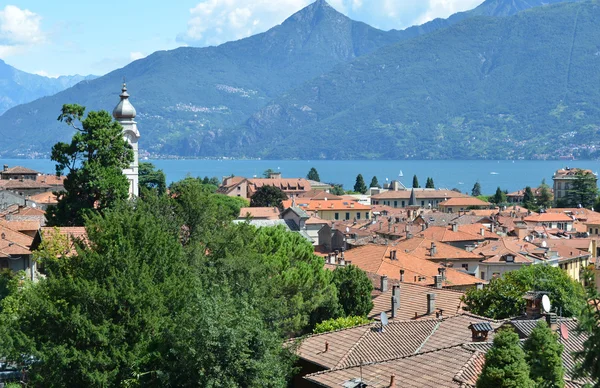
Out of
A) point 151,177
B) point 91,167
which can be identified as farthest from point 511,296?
point 151,177

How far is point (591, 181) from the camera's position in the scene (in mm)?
130000

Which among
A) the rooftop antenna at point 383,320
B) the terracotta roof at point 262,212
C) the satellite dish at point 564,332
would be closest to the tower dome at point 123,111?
the terracotta roof at point 262,212

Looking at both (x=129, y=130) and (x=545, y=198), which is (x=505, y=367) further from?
(x=545, y=198)

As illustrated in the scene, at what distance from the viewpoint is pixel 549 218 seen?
97.7 metres

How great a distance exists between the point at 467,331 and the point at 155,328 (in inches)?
315

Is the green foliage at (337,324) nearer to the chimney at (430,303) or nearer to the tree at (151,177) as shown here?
the chimney at (430,303)

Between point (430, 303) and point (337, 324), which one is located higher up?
point (430, 303)

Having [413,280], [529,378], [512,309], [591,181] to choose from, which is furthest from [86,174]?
[591,181]

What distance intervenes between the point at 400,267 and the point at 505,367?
99.9 feet

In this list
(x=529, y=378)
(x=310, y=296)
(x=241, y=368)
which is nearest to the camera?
(x=529, y=378)

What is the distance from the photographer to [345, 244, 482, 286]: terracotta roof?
4600 cm

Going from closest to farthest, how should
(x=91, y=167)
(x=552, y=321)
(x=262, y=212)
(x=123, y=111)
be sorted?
(x=552, y=321) → (x=91, y=167) → (x=123, y=111) → (x=262, y=212)

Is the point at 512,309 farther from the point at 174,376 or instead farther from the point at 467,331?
the point at 174,376

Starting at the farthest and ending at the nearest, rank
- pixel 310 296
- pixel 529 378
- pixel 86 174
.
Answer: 1. pixel 86 174
2. pixel 310 296
3. pixel 529 378
